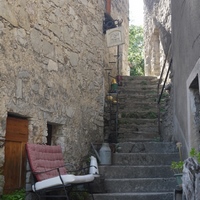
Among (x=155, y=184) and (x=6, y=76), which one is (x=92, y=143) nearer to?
(x=155, y=184)

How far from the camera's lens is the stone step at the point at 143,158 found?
488cm

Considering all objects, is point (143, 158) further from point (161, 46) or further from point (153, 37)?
point (153, 37)

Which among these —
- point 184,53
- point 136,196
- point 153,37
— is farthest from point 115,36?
point 153,37

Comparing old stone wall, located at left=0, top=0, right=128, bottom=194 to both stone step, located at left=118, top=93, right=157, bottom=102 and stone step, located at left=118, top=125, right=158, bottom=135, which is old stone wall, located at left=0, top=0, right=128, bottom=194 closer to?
stone step, located at left=118, top=125, right=158, bottom=135

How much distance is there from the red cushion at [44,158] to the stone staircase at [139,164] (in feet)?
Result: 2.32

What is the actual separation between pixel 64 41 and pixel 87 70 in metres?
0.83

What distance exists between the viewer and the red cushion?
3.44m

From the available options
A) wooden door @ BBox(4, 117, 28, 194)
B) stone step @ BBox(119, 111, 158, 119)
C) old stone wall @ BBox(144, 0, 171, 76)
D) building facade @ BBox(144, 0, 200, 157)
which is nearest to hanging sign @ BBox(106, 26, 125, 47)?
building facade @ BBox(144, 0, 200, 157)

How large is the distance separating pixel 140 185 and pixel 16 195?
1.75m

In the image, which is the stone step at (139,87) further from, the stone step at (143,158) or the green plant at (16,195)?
the green plant at (16,195)

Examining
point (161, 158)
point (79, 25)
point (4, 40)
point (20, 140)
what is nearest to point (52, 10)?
point (79, 25)

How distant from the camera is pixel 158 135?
608cm

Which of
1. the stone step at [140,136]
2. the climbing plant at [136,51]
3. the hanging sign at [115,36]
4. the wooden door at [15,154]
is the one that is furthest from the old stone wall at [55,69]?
the climbing plant at [136,51]

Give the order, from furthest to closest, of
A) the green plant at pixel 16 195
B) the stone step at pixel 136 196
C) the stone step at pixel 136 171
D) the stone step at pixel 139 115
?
the stone step at pixel 139 115 → the stone step at pixel 136 171 → the stone step at pixel 136 196 → the green plant at pixel 16 195
